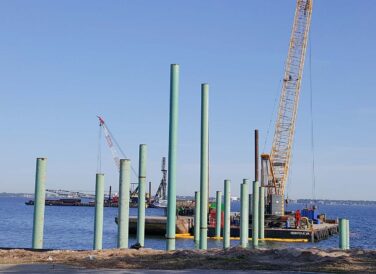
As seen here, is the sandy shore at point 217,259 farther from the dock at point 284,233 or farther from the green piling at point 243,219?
the dock at point 284,233

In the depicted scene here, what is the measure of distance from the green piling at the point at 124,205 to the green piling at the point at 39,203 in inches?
97.1

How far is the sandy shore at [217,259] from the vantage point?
15.2 m

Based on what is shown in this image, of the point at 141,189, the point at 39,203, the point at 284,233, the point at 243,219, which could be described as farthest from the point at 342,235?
the point at 284,233

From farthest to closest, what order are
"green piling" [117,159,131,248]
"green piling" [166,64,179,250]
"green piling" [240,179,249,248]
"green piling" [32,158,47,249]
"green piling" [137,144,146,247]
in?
"green piling" [240,179,249,248] < "green piling" [137,144,146,247] < "green piling" [117,159,131,248] < "green piling" [166,64,179,250] < "green piling" [32,158,47,249]

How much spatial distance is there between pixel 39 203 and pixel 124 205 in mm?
2696

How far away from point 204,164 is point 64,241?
3733 cm

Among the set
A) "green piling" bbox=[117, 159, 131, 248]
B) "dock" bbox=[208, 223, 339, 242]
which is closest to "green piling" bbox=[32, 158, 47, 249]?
"green piling" bbox=[117, 159, 131, 248]

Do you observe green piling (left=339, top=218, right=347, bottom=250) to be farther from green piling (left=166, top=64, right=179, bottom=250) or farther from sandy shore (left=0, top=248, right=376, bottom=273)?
sandy shore (left=0, top=248, right=376, bottom=273)

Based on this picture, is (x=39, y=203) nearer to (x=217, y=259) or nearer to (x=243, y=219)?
(x=217, y=259)

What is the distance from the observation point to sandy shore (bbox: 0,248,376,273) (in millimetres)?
15156

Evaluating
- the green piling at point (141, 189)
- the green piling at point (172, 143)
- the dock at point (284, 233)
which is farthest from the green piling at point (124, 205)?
the dock at point (284, 233)

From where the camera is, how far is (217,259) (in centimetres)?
1623

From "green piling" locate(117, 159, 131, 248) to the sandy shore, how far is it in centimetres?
224

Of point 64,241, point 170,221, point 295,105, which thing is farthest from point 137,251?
point 295,105
